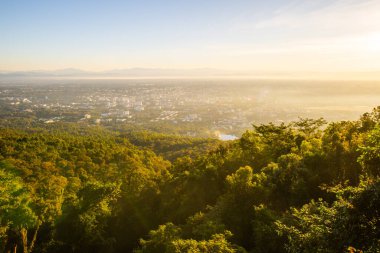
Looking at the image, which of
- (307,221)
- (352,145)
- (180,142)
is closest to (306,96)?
(180,142)

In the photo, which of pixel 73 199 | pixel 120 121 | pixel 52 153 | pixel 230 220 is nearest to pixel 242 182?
pixel 230 220

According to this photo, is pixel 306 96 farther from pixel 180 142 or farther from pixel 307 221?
pixel 307 221

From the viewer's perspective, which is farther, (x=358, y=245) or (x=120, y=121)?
(x=120, y=121)

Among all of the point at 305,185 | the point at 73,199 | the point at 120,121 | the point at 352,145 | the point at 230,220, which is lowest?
the point at 120,121

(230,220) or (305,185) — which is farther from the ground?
(305,185)

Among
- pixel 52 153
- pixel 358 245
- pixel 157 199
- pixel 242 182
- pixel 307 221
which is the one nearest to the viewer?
pixel 358 245

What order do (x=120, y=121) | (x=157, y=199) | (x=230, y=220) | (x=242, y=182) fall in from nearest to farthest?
(x=230, y=220) < (x=242, y=182) < (x=157, y=199) < (x=120, y=121)

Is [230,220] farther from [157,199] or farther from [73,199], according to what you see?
[73,199]
